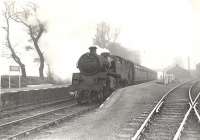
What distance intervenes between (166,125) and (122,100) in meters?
7.15

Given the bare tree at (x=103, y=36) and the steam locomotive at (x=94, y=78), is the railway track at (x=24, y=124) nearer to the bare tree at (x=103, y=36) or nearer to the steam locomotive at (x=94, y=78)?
the steam locomotive at (x=94, y=78)

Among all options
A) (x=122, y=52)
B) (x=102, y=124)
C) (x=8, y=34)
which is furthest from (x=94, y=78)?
(x=122, y=52)

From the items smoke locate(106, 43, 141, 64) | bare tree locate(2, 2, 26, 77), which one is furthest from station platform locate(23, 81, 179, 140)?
smoke locate(106, 43, 141, 64)

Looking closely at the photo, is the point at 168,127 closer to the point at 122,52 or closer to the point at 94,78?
the point at 94,78

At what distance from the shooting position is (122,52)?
62.7 metres

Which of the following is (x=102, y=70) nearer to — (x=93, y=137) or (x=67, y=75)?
(x=93, y=137)

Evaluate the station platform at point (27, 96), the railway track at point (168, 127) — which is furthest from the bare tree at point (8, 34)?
the railway track at point (168, 127)

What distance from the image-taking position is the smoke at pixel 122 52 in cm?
6028

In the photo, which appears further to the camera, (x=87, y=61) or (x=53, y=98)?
(x=53, y=98)

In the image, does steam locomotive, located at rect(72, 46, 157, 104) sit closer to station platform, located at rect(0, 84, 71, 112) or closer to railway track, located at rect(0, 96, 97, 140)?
station platform, located at rect(0, 84, 71, 112)

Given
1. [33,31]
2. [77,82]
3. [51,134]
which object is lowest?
[51,134]

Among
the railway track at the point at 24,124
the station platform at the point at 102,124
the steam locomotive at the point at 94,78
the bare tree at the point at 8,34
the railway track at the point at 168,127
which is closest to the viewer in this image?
the railway track at the point at 168,127

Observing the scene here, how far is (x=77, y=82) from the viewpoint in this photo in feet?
58.8

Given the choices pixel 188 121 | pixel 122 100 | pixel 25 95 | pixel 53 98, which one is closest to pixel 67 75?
pixel 53 98
